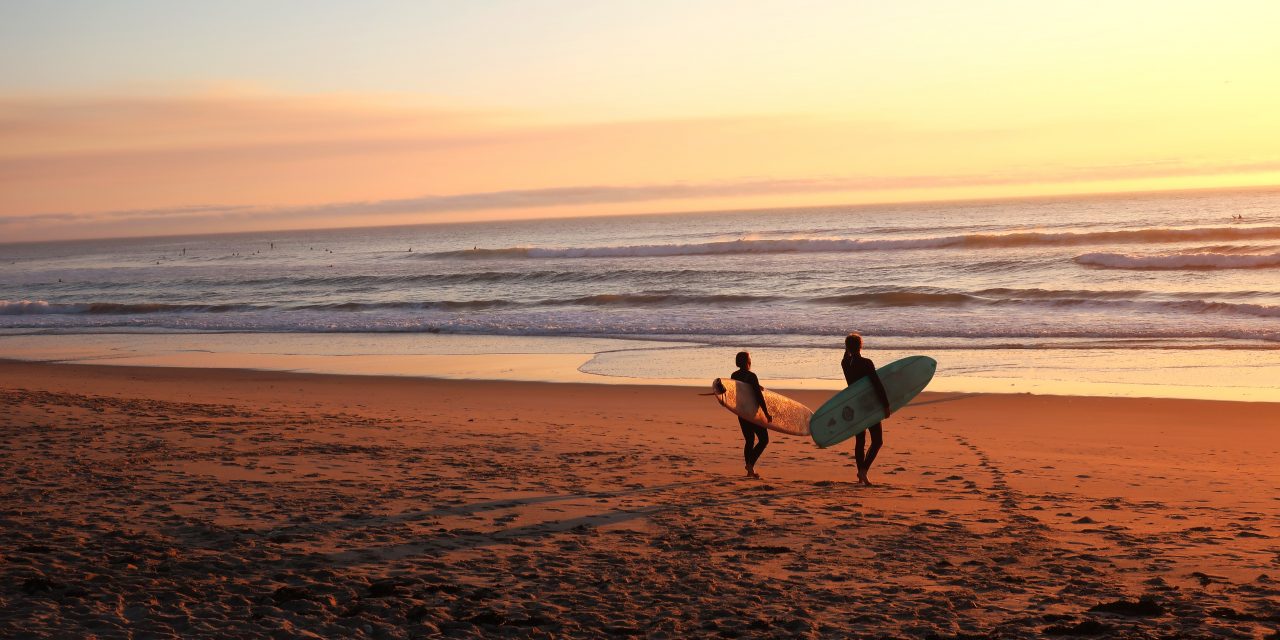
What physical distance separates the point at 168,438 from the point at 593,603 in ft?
20.9

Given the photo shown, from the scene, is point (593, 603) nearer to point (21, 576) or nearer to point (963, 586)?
point (963, 586)

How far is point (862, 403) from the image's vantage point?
28.6 ft

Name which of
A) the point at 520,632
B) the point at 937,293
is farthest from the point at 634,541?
the point at 937,293

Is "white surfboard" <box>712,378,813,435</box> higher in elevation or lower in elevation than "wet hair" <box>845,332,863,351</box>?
lower

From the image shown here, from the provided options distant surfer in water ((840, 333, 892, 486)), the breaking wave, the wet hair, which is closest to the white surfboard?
distant surfer in water ((840, 333, 892, 486))

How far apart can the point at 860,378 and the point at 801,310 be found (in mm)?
19562

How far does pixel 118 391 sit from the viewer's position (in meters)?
15.0

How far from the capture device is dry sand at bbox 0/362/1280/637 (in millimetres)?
5031

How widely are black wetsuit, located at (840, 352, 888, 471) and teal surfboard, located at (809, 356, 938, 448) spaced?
65 millimetres

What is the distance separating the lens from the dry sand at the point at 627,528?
16.5 feet

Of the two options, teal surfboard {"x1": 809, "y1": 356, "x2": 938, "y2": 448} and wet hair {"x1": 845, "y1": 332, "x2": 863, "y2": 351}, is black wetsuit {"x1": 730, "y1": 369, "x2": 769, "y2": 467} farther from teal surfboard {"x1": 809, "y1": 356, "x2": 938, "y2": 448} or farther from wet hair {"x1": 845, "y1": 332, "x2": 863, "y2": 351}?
wet hair {"x1": 845, "y1": 332, "x2": 863, "y2": 351}

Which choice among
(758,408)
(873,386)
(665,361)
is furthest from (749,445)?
(665,361)

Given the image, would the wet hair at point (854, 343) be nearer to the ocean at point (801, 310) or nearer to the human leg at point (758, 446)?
the human leg at point (758, 446)

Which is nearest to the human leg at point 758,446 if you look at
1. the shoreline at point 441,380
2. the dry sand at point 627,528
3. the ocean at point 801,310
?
the dry sand at point 627,528
